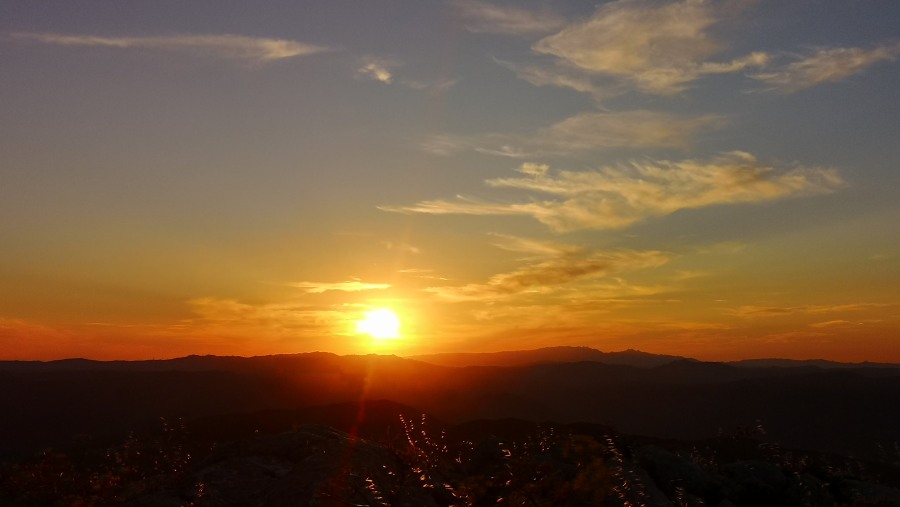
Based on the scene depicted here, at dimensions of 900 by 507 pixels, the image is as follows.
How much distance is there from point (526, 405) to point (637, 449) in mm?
78819

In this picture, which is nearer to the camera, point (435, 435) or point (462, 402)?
point (435, 435)

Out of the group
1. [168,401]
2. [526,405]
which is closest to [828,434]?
[526,405]

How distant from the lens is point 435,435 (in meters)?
37.0

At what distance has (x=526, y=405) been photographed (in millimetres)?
92562

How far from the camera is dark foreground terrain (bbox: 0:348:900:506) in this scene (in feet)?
34.5

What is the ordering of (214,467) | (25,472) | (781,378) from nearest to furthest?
(214,467), (25,472), (781,378)

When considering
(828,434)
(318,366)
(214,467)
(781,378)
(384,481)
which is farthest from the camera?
(318,366)

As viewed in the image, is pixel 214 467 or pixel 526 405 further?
pixel 526 405

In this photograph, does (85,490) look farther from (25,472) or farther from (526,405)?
(526,405)

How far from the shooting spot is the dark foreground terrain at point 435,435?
10516 millimetres

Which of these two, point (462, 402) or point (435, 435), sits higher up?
point (435, 435)

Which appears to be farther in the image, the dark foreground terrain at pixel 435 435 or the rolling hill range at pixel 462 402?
the rolling hill range at pixel 462 402

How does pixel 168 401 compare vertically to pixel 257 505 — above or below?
below

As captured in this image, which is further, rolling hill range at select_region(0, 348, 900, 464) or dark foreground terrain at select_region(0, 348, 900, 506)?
rolling hill range at select_region(0, 348, 900, 464)
